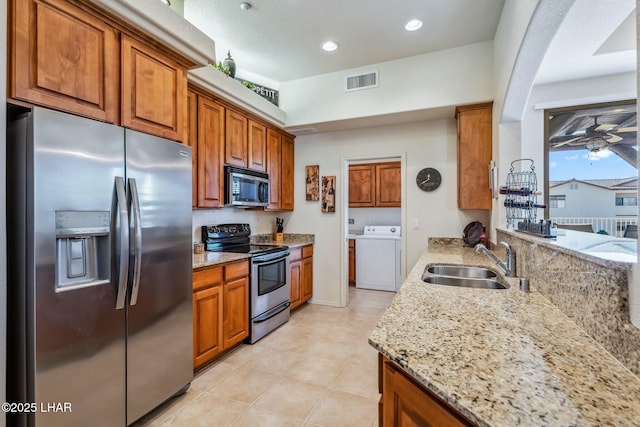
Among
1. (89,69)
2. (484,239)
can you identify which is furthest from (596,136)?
(89,69)

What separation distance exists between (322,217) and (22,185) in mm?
3212

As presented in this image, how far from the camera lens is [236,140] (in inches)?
127

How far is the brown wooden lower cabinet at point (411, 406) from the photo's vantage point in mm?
736

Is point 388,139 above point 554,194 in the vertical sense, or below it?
above

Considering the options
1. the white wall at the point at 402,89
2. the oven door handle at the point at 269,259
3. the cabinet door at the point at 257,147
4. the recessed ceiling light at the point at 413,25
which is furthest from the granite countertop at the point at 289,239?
the recessed ceiling light at the point at 413,25

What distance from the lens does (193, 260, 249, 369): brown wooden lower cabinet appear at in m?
2.30

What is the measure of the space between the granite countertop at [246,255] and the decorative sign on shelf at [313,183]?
1.91ft

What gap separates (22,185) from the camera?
1327 mm

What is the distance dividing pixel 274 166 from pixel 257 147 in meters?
0.43

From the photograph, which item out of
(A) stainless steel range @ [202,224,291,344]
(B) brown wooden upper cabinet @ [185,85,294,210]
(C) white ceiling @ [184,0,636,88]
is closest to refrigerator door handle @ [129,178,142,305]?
(B) brown wooden upper cabinet @ [185,85,294,210]

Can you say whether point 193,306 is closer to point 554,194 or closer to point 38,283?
point 38,283

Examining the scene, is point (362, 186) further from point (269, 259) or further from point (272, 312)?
point (272, 312)

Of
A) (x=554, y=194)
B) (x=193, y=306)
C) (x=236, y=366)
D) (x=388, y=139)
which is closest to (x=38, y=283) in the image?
(x=193, y=306)

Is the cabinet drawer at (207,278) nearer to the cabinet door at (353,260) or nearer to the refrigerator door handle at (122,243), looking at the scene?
the refrigerator door handle at (122,243)
